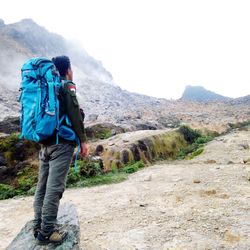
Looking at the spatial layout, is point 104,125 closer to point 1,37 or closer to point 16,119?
point 16,119

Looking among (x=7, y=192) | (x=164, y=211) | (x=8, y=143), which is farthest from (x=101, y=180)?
(x=8, y=143)

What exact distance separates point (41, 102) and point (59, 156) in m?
0.68

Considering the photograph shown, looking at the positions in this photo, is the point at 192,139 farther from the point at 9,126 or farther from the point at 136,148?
the point at 9,126

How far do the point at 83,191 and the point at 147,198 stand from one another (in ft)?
7.11

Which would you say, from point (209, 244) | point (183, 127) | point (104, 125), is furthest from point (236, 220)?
point (104, 125)

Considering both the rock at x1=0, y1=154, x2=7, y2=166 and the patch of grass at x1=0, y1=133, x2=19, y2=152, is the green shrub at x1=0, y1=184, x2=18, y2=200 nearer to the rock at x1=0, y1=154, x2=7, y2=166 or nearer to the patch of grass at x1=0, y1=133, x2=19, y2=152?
the rock at x1=0, y1=154, x2=7, y2=166

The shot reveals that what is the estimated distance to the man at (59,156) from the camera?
4.02 metres

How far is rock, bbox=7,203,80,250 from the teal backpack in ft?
4.31

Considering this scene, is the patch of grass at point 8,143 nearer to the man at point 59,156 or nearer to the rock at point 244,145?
the man at point 59,156

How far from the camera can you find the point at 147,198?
753 centimetres

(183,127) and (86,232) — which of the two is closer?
(86,232)

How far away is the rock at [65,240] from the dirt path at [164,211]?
1.96 feet

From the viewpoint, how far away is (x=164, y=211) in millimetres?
6512

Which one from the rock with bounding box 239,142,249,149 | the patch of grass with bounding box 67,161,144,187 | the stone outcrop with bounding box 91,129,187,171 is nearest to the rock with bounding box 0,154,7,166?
the patch of grass with bounding box 67,161,144,187
